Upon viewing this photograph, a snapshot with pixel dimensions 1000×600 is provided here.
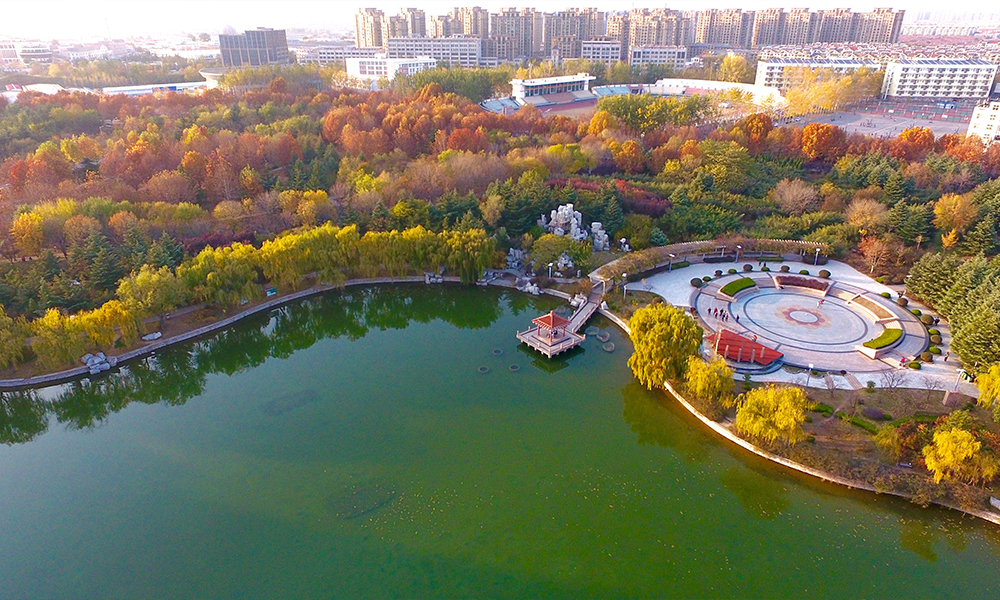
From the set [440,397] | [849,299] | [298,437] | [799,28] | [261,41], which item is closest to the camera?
[298,437]

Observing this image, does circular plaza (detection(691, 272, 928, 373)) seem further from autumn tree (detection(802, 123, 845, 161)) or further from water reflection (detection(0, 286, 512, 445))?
autumn tree (detection(802, 123, 845, 161))

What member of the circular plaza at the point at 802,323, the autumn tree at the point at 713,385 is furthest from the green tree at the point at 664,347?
the circular plaza at the point at 802,323

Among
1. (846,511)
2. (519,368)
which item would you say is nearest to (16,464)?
(519,368)

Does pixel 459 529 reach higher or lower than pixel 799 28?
lower

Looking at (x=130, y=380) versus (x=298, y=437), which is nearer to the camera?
(x=298, y=437)

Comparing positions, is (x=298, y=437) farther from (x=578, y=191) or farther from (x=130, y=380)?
(x=578, y=191)

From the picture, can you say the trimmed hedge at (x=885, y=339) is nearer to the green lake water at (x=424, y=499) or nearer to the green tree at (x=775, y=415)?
the green tree at (x=775, y=415)

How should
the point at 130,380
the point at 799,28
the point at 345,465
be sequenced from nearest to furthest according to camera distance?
the point at 345,465 → the point at 130,380 → the point at 799,28

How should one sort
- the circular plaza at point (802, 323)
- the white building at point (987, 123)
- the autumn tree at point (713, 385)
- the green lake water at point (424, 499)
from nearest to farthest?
1. the green lake water at point (424, 499)
2. the autumn tree at point (713, 385)
3. the circular plaza at point (802, 323)
4. the white building at point (987, 123)
